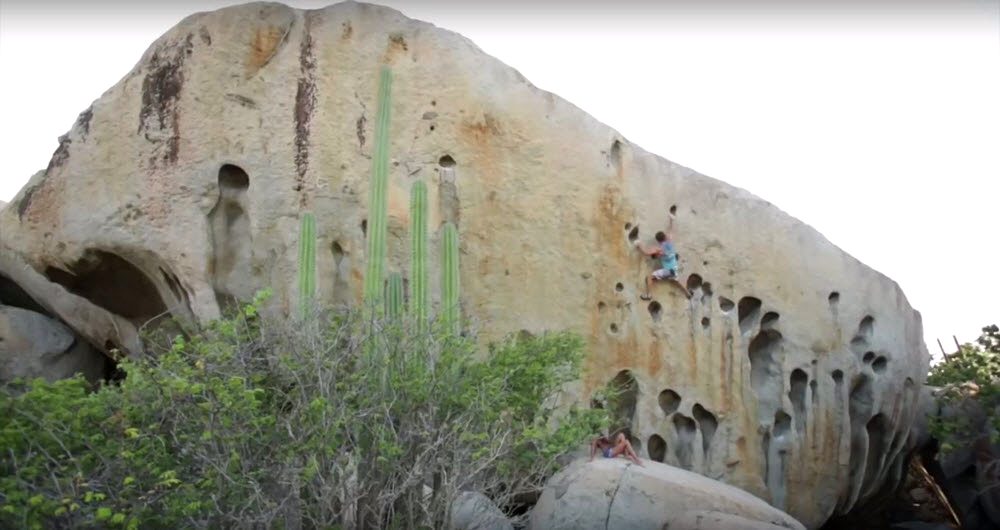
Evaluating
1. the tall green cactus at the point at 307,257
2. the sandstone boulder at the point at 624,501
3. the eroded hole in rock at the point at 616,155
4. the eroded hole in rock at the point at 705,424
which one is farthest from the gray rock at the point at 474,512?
the eroded hole in rock at the point at 616,155

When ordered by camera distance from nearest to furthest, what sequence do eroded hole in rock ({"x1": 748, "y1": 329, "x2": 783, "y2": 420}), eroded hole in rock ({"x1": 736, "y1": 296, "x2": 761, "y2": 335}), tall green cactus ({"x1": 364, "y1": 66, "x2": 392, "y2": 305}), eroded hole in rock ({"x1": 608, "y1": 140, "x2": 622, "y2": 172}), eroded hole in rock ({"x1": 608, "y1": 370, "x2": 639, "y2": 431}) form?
tall green cactus ({"x1": 364, "y1": 66, "x2": 392, "y2": 305}), eroded hole in rock ({"x1": 608, "y1": 370, "x2": 639, "y2": 431}), eroded hole in rock ({"x1": 608, "y1": 140, "x2": 622, "y2": 172}), eroded hole in rock ({"x1": 748, "y1": 329, "x2": 783, "y2": 420}), eroded hole in rock ({"x1": 736, "y1": 296, "x2": 761, "y2": 335})

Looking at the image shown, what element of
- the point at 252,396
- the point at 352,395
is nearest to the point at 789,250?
the point at 352,395

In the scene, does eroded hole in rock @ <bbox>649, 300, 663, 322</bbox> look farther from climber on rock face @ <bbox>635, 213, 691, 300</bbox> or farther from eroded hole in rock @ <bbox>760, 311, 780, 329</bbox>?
eroded hole in rock @ <bbox>760, 311, 780, 329</bbox>

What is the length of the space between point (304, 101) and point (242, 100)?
0.65 m

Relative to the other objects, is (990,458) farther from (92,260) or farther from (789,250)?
(92,260)

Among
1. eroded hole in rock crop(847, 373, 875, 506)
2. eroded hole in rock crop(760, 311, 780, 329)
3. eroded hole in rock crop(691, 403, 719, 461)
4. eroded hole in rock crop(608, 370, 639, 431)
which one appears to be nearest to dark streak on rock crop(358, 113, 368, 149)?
eroded hole in rock crop(608, 370, 639, 431)

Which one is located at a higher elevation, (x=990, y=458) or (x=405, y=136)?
(x=405, y=136)

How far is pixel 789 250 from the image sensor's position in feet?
42.8

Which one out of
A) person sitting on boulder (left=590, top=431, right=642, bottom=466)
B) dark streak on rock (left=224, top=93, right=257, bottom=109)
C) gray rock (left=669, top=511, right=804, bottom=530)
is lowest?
gray rock (left=669, top=511, right=804, bottom=530)

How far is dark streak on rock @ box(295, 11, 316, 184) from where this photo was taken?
1166 cm

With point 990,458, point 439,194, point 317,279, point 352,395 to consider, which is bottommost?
point 990,458

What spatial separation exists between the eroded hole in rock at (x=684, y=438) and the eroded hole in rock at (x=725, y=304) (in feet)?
4.34

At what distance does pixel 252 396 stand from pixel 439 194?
4.39 metres

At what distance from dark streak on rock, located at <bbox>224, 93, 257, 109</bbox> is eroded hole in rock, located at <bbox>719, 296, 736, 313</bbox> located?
5.55m
